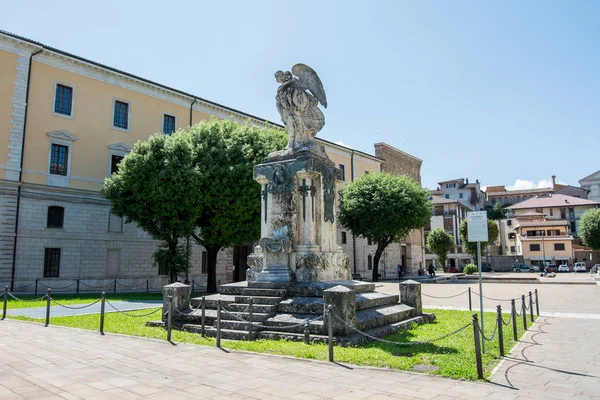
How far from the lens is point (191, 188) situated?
74.2 feet

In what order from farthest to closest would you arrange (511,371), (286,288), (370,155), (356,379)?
1. (370,155)
2. (286,288)
3. (511,371)
4. (356,379)

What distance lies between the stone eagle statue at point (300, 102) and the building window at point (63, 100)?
2072 centimetres

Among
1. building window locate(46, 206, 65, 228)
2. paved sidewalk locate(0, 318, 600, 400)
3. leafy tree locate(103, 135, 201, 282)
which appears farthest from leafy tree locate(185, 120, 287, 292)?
paved sidewalk locate(0, 318, 600, 400)

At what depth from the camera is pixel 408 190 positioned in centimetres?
3881

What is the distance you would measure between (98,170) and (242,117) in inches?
534

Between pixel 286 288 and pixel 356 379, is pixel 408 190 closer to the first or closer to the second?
pixel 286 288

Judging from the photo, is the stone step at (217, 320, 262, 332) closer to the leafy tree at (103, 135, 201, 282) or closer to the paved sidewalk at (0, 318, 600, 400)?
the paved sidewalk at (0, 318, 600, 400)

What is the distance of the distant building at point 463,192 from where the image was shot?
289 feet

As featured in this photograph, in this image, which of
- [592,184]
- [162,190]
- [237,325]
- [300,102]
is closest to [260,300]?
[237,325]

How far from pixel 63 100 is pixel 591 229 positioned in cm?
6049

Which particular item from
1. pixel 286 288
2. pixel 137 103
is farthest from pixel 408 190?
pixel 286 288

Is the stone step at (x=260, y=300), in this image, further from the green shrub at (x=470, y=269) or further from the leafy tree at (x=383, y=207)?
the green shrub at (x=470, y=269)

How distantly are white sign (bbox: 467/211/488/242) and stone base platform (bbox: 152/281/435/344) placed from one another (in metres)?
2.64

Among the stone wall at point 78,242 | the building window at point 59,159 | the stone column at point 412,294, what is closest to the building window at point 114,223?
the stone wall at point 78,242
